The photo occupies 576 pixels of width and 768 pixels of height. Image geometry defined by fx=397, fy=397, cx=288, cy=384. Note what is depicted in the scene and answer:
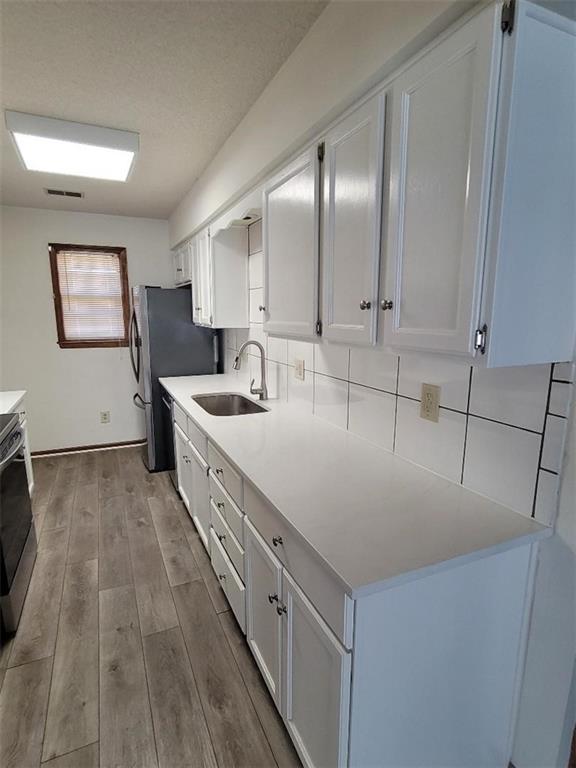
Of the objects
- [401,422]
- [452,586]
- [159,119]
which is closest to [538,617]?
[452,586]

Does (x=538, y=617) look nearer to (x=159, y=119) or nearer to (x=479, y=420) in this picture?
(x=479, y=420)

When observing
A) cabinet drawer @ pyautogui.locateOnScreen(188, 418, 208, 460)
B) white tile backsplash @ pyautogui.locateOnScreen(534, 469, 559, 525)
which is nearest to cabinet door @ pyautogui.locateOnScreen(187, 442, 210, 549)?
cabinet drawer @ pyautogui.locateOnScreen(188, 418, 208, 460)

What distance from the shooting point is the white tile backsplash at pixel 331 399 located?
6.06 feet

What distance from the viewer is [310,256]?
1462 millimetres

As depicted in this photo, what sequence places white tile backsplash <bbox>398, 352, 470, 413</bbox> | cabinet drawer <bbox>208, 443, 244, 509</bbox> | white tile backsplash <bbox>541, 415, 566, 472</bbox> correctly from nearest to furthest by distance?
white tile backsplash <bbox>541, 415, 566, 472</bbox>, white tile backsplash <bbox>398, 352, 470, 413</bbox>, cabinet drawer <bbox>208, 443, 244, 509</bbox>

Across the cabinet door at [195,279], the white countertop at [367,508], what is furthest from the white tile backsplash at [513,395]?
the cabinet door at [195,279]

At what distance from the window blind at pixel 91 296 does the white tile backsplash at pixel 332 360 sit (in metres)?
2.86

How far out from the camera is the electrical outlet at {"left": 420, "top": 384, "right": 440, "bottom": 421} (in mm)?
1336

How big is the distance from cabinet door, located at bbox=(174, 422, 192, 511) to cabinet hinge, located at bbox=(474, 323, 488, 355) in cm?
200

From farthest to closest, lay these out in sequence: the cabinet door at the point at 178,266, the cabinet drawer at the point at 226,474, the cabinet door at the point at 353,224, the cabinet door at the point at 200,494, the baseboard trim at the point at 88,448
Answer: the baseboard trim at the point at 88,448
the cabinet door at the point at 178,266
the cabinet door at the point at 200,494
the cabinet drawer at the point at 226,474
the cabinet door at the point at 353,224

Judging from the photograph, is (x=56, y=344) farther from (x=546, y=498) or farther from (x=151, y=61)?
(x=546, y=498)

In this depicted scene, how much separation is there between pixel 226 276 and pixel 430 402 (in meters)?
1.96

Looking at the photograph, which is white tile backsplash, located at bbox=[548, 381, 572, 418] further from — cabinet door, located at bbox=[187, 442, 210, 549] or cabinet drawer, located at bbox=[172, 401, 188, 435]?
cabinet drawer, located at bbox=[172, 401, 188, 435]

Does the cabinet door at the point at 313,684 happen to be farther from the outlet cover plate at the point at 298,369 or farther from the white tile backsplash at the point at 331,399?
the outlet cover plate at the point at 298,369
